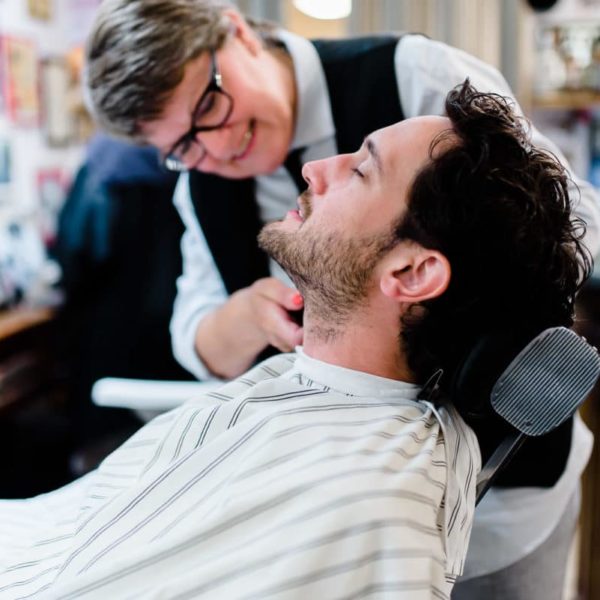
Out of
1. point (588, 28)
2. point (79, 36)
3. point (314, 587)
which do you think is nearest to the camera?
point (314, 587)

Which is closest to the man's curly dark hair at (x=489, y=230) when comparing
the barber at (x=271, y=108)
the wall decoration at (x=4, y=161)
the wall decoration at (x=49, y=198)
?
the barber at (x=271, y=108)

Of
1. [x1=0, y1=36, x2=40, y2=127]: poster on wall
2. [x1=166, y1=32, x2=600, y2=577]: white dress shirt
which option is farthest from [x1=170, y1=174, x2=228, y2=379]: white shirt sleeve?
[x1=0, y1=36, x2=40, y2=127]: poster on wall

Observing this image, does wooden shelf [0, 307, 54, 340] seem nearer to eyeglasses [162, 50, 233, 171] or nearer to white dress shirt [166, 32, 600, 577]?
white dress shirt [166, 32, 600, 577]

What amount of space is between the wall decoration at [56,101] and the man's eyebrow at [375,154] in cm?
221

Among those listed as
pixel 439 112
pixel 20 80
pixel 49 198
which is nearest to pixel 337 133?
pixel 439 112

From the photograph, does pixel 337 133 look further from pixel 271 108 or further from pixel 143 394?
pixel 143 394

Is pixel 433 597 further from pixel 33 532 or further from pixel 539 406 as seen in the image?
pixel 33 532

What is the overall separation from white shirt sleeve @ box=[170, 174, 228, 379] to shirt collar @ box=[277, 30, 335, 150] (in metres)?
0.28

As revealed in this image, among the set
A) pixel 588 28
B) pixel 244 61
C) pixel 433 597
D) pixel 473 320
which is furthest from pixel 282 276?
pixel 588 28

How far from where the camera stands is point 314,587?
785 millimetres

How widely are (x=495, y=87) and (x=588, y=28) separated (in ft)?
5.99

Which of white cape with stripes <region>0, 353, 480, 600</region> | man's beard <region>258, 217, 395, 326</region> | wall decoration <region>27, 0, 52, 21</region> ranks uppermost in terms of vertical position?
wall decoration <region>27, 0, 52, 21</region>

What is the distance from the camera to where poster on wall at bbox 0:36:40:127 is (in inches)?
104

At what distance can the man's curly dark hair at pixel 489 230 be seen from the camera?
0.92 meters
